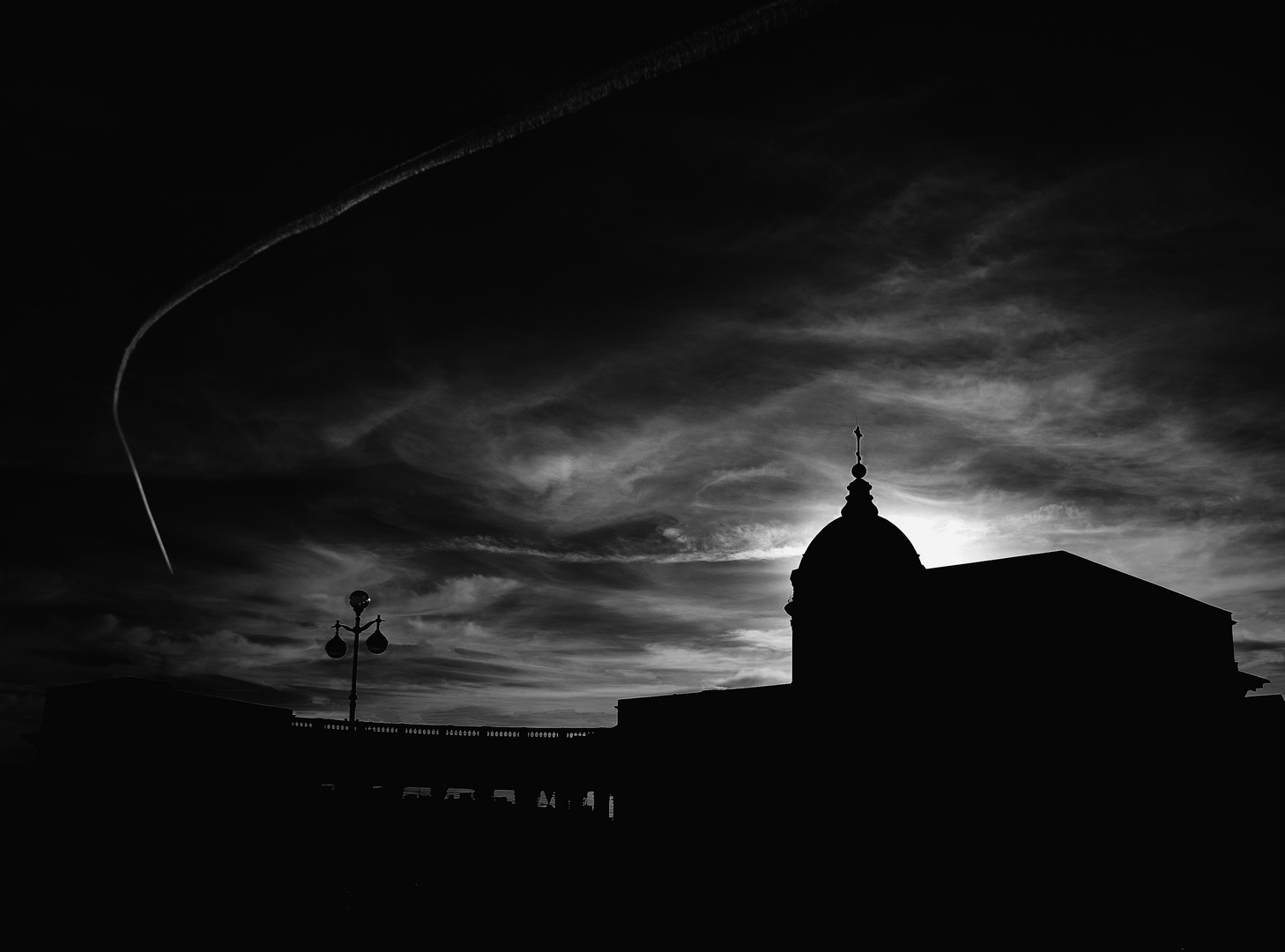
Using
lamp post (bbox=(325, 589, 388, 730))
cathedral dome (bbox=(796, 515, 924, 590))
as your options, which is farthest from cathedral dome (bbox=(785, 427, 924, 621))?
lamp post (bbox=(325, 589, 388, 730))

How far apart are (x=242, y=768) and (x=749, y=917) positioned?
26163 mm

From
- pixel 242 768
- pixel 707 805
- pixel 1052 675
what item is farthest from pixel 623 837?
pixel 1052 675

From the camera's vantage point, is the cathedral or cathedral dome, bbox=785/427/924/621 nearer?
the cathedral

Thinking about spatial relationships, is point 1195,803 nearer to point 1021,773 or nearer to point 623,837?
point 1021,773

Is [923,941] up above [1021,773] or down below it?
below

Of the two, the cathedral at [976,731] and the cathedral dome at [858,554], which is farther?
the cathedral dome at [858,554]

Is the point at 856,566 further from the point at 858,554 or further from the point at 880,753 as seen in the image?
the point at 880,753

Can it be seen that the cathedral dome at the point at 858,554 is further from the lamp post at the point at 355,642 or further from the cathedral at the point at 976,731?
the lamp post at the point at 355,642

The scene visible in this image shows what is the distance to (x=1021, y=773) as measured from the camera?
34.5 meters

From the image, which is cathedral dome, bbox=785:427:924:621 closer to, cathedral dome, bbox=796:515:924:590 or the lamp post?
cathedral dome, bbox=796:515:924:590

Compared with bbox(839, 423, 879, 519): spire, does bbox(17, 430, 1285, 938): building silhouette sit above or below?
below

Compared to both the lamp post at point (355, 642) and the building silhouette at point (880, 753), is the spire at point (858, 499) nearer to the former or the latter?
the building silhouette at point (880, 753)

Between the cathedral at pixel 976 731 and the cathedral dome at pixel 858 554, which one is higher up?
the cathedral dome at pixel 858 554

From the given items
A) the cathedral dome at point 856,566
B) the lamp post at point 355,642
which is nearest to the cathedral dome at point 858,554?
the cathedral dome at point 856,566
